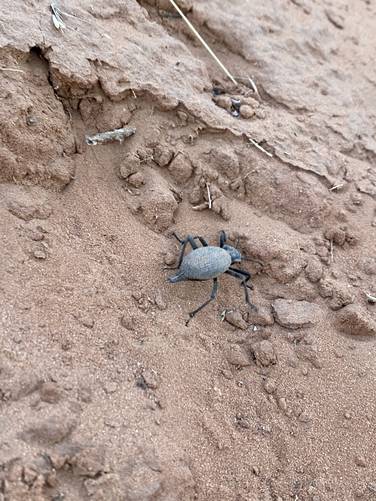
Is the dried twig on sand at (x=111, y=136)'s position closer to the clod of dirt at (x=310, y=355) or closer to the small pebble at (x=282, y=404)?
the clod of dirt at (x=310, y=355)

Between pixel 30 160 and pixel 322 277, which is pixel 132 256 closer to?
pixel 30 160

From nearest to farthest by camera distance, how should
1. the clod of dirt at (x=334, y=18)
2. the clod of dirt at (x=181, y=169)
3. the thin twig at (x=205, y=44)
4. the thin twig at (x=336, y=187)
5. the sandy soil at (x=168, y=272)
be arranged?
the sandy soil at (x=168, y=272), the clod of dirt at (x=181, y=169), the thin twig at (x=336, y=187), the thin twig at (x=205, y=44), the clod of dirt at (x=334, y=18)

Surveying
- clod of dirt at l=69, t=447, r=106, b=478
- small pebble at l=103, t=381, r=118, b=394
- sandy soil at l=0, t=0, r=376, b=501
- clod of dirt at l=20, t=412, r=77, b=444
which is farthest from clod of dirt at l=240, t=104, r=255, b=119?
clod of dirt at l=69, t=447, r=106, b=478

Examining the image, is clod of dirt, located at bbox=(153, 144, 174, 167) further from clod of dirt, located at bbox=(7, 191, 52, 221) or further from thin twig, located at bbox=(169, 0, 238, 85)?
thin twig, located at bbox=(169, 0, 238, 85)

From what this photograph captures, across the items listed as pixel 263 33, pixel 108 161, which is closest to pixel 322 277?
pixel 108 161

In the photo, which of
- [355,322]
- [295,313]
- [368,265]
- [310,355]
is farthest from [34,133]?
[368,265]

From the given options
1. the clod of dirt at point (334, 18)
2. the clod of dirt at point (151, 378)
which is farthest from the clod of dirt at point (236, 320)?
the clod of dirt at point (334, 18)

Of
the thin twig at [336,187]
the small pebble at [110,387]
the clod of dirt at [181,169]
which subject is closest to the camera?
the small pebble at [110,387]
